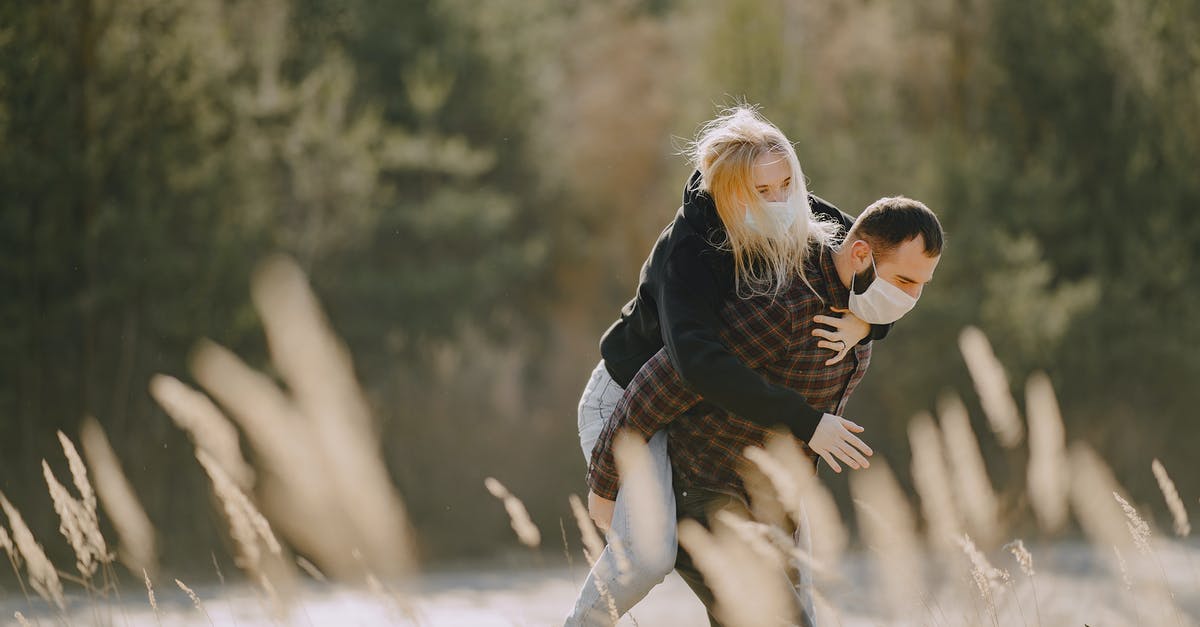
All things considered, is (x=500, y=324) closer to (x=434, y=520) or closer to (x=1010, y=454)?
(x=434, y=520)

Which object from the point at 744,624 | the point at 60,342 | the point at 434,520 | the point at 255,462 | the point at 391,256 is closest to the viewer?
the point at 744,624

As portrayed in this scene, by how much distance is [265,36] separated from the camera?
14031mm

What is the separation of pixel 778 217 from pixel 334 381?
1300 cm

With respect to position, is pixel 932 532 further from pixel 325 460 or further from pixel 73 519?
pixel 325 460

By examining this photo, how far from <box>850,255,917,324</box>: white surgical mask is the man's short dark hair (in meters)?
0.05

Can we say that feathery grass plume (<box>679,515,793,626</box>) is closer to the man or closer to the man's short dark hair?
the man

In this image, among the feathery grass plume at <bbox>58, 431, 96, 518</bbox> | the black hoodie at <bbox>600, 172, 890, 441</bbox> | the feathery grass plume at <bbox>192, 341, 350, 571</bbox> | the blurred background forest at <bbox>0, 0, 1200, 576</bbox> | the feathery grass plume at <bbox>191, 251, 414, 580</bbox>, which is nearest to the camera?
the black hoodie at <bbox>600, 172, 890, 441</bbox>

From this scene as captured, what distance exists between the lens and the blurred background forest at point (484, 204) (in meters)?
12.0

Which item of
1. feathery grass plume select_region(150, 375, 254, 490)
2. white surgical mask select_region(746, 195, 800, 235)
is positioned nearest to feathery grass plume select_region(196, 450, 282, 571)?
feathery grass plume select_region(150, 375, 254, 490)

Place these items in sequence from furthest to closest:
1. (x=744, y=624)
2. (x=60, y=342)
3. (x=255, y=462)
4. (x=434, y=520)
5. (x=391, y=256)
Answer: (x=391, y=256), (x=434, y=520), (x=255, y=462), (x=60, y=342), (x=744, y=624)

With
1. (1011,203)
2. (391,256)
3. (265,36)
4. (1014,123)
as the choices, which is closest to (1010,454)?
(1011,203)

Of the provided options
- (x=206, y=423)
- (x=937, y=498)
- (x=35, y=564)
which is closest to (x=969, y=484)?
(x=937, y=498)

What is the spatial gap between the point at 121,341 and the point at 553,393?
6.75 metres

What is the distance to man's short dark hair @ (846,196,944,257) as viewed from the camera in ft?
8.68
